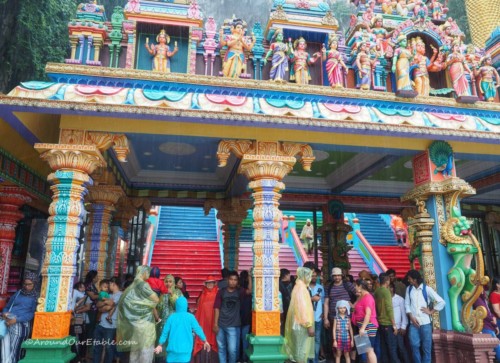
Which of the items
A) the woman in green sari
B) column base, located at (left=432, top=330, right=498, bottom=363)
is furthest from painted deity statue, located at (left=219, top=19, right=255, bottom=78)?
column base, located at (left=432, top=330, right=498, bottom=363)

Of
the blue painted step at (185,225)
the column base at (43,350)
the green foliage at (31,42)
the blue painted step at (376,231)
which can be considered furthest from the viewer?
the blue painted step at (376,231)

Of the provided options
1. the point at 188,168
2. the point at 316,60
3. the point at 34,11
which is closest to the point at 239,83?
the point at 316,60

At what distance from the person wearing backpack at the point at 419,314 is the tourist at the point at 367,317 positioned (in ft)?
2.15

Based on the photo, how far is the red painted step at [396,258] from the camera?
1447cm

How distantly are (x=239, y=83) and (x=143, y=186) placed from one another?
4.38 metres

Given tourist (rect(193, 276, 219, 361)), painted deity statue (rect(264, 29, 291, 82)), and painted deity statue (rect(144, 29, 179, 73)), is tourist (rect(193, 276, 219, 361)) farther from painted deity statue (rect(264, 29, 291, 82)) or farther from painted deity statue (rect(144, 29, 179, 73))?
painted deity statue (rect(144, 29, 179, 73))

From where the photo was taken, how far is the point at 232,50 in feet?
26.3

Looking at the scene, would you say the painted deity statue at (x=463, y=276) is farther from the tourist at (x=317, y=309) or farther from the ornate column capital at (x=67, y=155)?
the ornate column capital at (x=67, y=155)

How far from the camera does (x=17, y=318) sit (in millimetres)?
5363

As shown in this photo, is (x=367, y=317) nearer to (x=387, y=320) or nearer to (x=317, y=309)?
(x=387, y=320)

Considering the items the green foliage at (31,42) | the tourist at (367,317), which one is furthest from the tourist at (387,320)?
the green foliage at (31,42)

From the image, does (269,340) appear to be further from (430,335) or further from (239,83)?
(239,83)

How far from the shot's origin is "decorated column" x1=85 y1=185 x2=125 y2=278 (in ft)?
27.4

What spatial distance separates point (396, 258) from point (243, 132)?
11556 millimetres
